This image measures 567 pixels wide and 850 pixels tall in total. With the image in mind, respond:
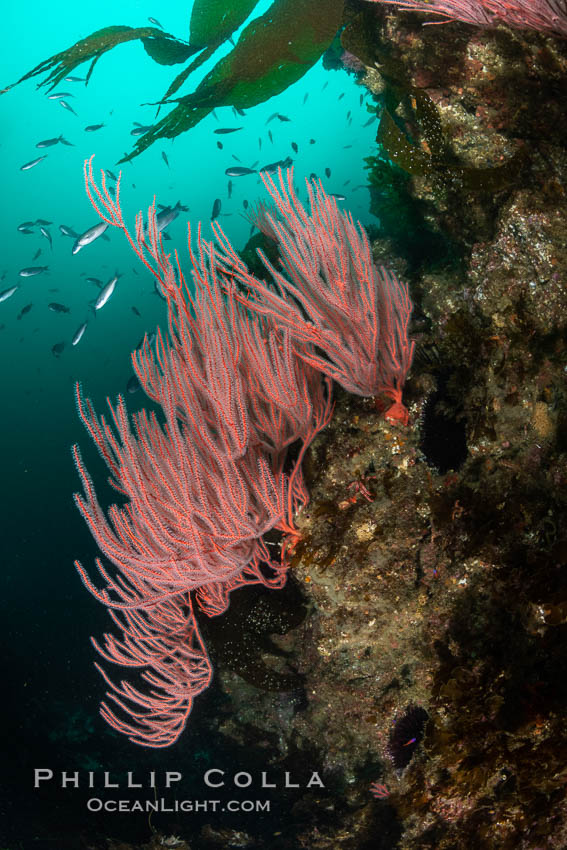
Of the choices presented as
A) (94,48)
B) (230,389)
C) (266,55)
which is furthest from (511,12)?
(94,48)

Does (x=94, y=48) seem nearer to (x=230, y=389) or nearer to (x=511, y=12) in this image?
(x=511, y=12)

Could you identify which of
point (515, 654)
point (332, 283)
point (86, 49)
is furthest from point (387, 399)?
point (86, 49)

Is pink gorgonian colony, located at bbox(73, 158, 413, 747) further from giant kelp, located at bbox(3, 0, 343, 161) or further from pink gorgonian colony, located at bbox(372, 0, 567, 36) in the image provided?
giant kelp, located at bbox(3, 0, 343, 161)

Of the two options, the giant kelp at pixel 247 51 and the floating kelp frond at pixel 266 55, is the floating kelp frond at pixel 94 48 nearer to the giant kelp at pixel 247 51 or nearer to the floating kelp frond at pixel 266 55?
the giant kelp at pixel 247 51

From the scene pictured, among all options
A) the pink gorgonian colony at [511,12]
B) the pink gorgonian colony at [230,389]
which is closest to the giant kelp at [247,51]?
the pink gorgonian colony at [511,12]

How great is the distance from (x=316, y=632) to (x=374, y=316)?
2603mm

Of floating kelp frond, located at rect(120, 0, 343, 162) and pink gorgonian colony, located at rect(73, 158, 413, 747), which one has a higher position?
floating kelp frond, located at rect(120, 0, 343, 162)

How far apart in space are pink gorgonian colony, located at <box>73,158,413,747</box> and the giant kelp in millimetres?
2587

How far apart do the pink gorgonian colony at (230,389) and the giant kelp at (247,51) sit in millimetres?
2587

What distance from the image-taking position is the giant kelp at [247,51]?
4.43 metres

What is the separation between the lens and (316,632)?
3625 mm

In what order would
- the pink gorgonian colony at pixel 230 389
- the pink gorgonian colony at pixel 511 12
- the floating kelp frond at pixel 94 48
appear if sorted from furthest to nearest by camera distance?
the floating kelp frond at pixel 94 48, the pink gorgonian colony at pixel 230 389, the pink gorgonian colony at pixel 511 12

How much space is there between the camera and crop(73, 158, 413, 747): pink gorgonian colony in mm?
2621

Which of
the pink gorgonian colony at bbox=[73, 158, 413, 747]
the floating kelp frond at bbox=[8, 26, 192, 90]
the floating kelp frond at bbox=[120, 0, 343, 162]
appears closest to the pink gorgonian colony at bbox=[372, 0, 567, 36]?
the pink gorgonian colony at bbox=[73, 158, 413, 747]
